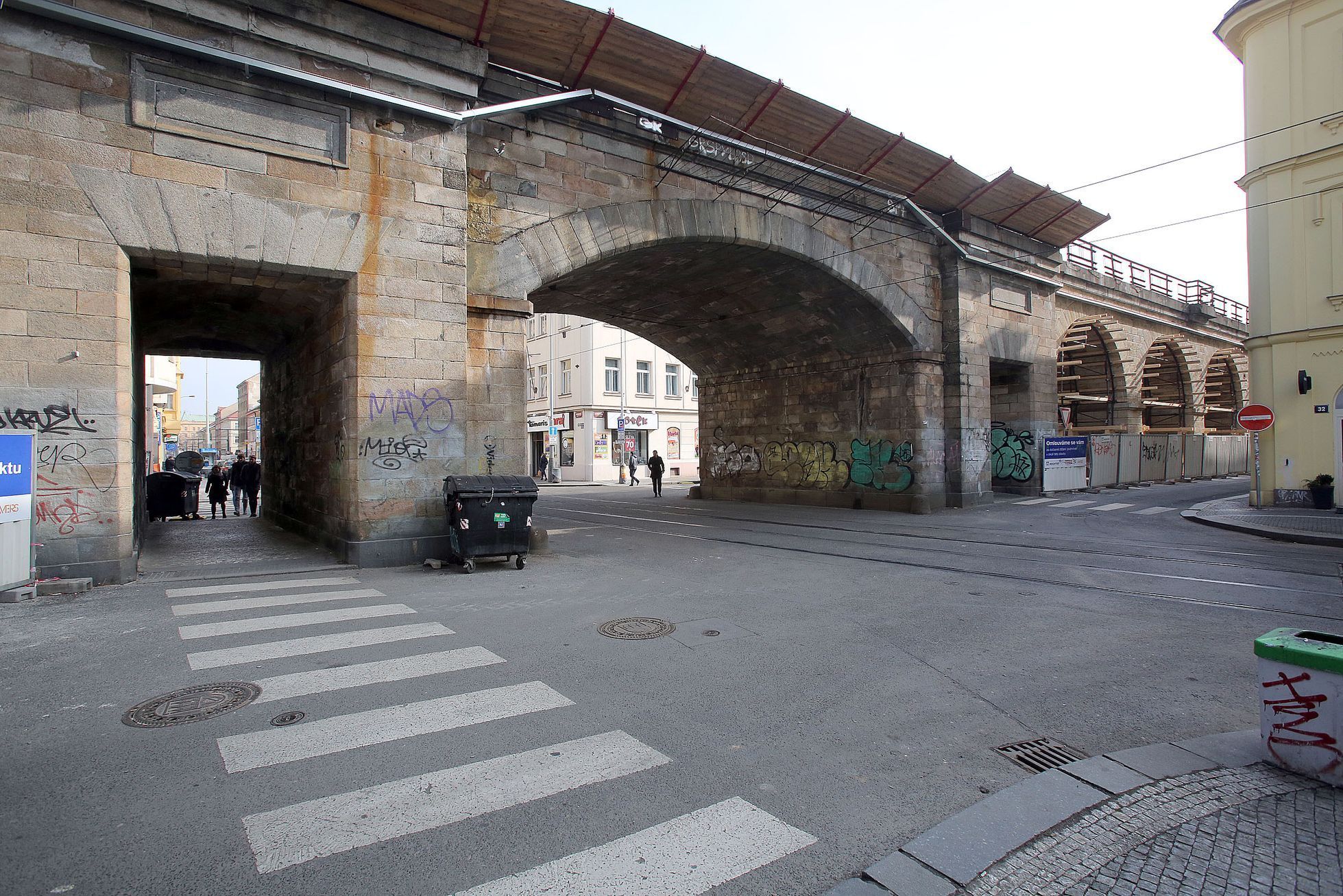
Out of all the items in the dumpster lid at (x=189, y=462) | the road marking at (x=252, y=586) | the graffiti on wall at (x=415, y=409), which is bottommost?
the road marking at (x=252, y=586)

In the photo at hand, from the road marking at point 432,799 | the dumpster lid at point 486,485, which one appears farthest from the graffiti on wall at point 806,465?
the road marking at point 432,799

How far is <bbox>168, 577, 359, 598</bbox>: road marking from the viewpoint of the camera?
314 inches

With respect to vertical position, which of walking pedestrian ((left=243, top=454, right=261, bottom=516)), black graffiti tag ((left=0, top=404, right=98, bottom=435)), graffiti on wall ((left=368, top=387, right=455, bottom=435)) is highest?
graffiti on wall ((left=368, top=387, right=455, bottom=435))

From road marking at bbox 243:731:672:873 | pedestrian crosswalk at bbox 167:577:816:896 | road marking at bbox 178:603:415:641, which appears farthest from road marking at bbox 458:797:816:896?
road marking at bbox 178:603:415:641

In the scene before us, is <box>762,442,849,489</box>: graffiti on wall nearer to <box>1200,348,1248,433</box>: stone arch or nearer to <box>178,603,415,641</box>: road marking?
<box>178,603,415,641</box>: road marking

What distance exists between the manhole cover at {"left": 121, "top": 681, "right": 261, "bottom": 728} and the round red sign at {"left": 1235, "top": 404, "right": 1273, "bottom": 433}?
19220mm

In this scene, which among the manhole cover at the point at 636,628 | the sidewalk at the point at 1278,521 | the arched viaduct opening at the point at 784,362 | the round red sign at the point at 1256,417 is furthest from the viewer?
the arched viaduct opening at the point at 784,362

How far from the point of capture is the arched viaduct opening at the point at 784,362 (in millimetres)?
16766

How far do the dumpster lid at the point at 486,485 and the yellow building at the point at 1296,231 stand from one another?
59.8 feet

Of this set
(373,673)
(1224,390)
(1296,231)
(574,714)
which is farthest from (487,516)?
(1224,390)

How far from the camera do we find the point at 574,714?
4.34m

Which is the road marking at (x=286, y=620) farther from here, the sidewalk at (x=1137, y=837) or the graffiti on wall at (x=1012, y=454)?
the graffiti on wall at (x=1012, y=454)

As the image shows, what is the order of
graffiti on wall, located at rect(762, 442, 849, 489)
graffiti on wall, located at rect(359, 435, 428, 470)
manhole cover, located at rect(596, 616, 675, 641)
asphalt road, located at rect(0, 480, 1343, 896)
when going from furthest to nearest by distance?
1. graffiti on wall, located at rect(762, 442, 849, 489)
2. graffiti on wall, located at rect(359, 435, 428, 470)
3. manhole cover, located at rect(596, 616, 675, 641)
4. asphalt road, located at rect(0, 480, 1343, 896)

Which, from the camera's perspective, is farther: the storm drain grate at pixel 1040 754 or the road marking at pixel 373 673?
the road marking at pixel 373 673
